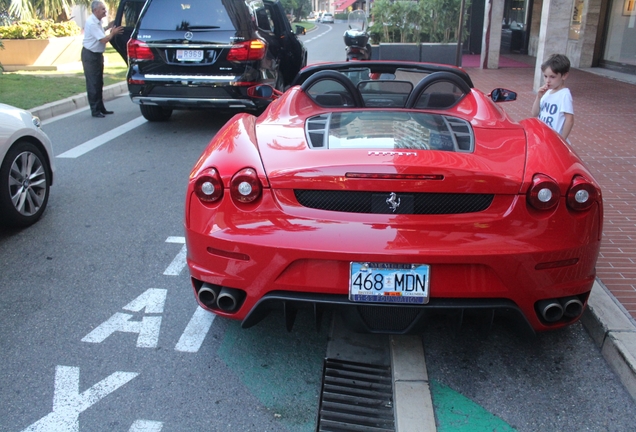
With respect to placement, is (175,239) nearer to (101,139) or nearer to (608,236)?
(608,236)

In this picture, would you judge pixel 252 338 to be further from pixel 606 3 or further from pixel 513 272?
pixel 606 3

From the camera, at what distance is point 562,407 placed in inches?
107

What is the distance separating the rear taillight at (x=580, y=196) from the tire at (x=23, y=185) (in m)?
4.00

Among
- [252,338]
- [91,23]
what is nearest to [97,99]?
[91,23]

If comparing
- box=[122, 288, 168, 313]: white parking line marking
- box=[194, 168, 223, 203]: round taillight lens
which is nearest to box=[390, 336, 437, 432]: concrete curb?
box=[194, 168, 223, 203]: round taillight lens

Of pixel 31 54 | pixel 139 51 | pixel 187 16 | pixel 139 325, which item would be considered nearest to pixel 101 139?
pixel 139 51

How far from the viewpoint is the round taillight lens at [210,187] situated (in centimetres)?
283

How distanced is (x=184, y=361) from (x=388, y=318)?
3.56 feet

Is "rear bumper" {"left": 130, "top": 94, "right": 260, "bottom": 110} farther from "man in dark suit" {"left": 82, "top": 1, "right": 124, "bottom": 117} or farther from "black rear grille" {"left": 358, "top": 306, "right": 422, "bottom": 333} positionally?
"black rear grille" {"left": 358, "top": 306, "right": 422, "bottom": 333}

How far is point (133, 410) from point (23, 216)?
280 cm

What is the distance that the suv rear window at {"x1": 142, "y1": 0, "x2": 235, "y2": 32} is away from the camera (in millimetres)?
8273

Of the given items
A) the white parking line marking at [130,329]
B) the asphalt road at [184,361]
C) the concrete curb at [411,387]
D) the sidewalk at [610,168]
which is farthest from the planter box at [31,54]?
the concrete curb at [411,387]

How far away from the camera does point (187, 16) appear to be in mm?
8352

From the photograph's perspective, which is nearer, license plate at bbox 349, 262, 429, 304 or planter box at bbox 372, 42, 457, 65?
license plate at bbox 349, 262, 429, 304
